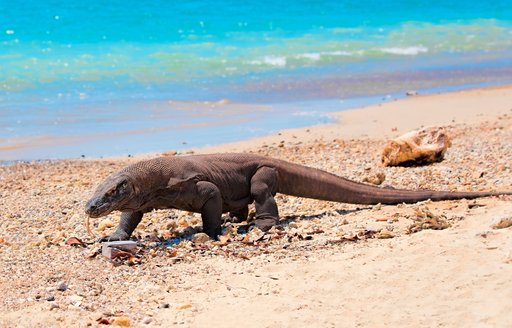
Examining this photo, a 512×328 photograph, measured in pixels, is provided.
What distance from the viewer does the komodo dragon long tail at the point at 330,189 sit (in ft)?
28.5

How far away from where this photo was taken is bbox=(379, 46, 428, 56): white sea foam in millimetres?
38656

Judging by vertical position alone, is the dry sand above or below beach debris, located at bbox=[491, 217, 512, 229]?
below

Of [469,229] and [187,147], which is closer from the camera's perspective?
[469,229]

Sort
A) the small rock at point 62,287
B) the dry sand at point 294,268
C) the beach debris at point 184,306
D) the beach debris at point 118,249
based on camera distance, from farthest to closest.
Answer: the beach debris at point 118,249, the small rock at point 62,287, the beach debris at point 184,306, the dry sand at point 294,268

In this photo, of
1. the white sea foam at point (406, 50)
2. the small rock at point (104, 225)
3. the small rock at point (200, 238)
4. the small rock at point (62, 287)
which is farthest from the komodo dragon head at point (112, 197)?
the white sea foam at point (406, 50)

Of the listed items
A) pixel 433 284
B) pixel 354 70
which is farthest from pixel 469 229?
pixel 354 70

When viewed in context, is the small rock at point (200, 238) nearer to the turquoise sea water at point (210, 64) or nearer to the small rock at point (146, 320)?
the small rock at point (146, 320)

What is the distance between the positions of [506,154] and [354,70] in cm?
2016

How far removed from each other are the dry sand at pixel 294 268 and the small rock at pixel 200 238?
155mm

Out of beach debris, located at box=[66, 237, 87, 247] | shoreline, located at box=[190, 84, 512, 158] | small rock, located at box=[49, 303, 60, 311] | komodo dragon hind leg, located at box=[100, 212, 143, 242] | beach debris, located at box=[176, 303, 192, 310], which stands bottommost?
beach debris, located at box=[176, 303, 192, 310]

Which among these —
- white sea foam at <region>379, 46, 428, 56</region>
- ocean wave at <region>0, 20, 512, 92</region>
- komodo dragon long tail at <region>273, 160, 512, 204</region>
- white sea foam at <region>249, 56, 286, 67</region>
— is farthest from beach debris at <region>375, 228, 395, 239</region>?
white sea foam at <region>379, 46, 428, 56</region>

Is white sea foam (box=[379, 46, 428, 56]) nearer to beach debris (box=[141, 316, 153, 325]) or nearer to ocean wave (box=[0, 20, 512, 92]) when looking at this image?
ocean wave (box=[0, 20, 512, 92])

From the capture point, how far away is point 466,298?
5.48m

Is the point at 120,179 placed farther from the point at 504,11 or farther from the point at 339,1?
the point at 504,11
